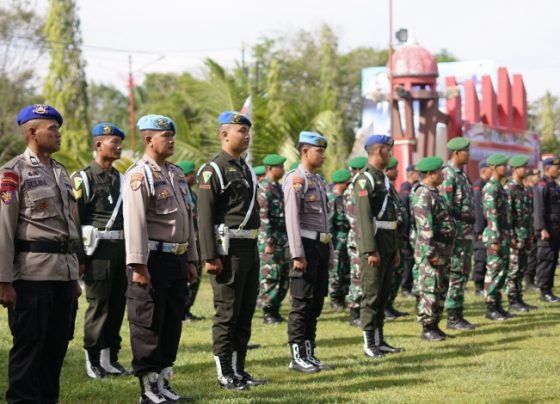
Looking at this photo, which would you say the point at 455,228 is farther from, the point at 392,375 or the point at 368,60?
A: the point at 368,60

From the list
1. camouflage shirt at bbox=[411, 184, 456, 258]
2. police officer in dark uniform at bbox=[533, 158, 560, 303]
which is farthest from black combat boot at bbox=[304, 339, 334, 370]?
police officer in dark uniform at bbox=[533, 158, 560, 303]

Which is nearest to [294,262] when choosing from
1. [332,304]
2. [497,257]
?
[497,257]

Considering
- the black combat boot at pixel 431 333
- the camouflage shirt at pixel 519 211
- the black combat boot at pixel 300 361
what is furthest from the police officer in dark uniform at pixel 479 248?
the black combat boot at pixel 300 361

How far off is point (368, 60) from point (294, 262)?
51576 millimetres

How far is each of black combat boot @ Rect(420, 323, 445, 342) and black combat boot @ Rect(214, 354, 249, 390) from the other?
3476mm

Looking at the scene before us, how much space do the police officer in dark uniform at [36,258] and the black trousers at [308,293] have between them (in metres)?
2.90

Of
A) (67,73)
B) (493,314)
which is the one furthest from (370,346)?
(67,73)

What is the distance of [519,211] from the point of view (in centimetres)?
1305

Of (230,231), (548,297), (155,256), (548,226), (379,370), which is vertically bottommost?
(548,297)

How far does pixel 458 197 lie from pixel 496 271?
172 cm

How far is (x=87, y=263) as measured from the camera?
801 centimetres

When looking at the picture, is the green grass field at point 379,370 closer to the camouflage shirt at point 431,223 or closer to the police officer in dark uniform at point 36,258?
the camouflage shirt at point 431,223

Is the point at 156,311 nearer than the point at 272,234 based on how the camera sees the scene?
Yes

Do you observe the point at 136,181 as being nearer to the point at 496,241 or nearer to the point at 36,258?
the point at 36,258
